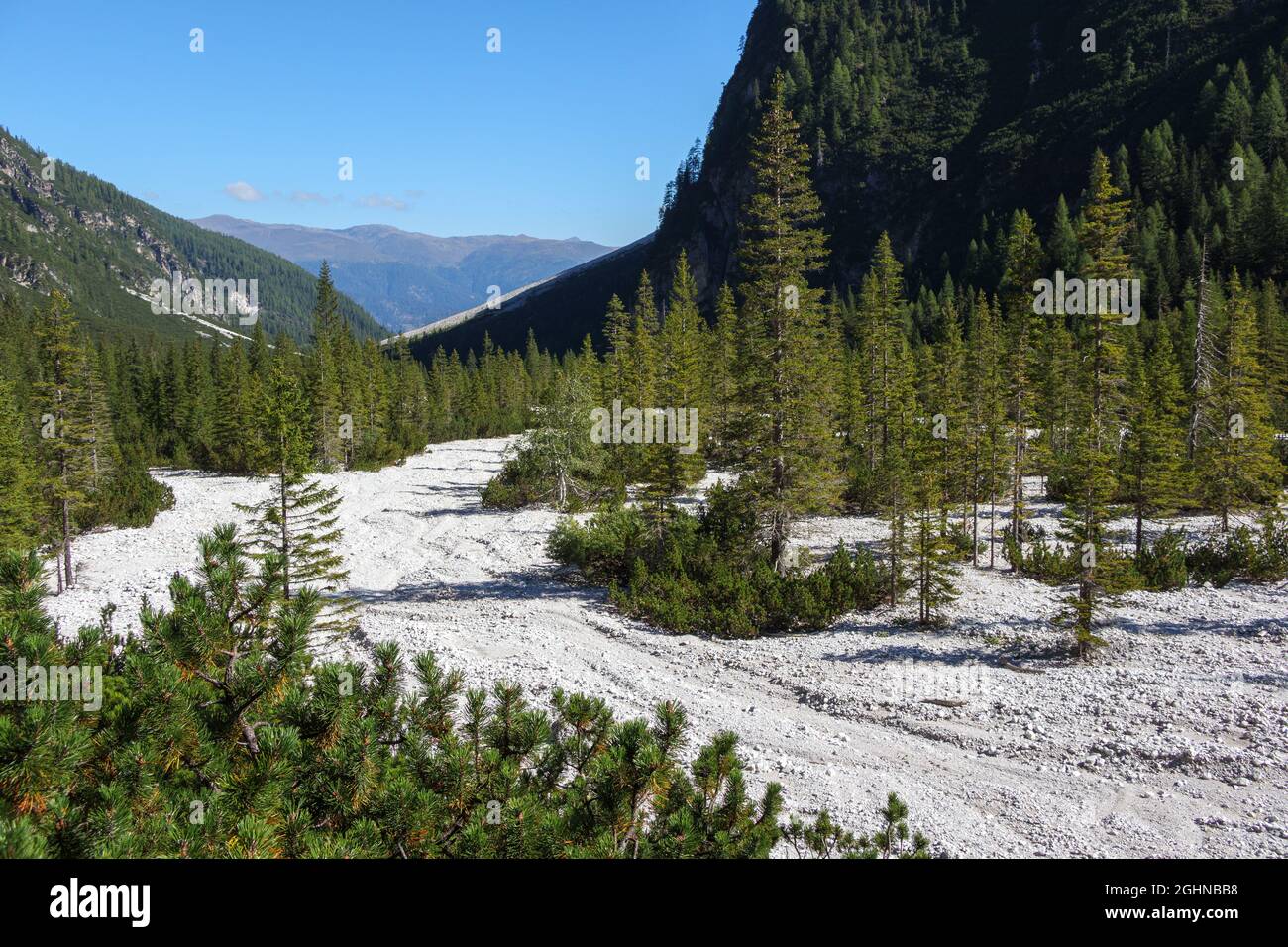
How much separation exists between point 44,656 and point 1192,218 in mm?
112470

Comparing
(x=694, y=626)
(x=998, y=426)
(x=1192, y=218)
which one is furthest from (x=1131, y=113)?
(x=694, y=626)

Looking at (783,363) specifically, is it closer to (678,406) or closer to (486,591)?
(486,591)

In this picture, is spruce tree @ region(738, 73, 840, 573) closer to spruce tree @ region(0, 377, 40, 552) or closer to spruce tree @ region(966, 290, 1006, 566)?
spruce tree @ region(966, 290, 1006, 566)

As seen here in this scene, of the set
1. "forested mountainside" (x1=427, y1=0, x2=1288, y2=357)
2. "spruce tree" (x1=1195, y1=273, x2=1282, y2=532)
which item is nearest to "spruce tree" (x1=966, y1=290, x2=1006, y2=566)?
"spruce tree" (x1=1195, y1=273, x2=1282, y2=532)

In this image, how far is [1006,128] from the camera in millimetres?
143000

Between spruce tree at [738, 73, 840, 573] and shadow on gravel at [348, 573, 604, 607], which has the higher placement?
spruce tree at [738, 73, 840, 573]

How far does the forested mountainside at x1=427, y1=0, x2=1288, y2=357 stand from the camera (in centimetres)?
9400

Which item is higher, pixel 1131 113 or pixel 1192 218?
pixel 1131 113

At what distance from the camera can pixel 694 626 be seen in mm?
19109

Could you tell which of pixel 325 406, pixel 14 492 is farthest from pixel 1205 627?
pixel 325 406

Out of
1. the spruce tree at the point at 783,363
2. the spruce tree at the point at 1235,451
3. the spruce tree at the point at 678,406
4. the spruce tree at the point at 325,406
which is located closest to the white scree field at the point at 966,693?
the spruce tree at the point at 678,406

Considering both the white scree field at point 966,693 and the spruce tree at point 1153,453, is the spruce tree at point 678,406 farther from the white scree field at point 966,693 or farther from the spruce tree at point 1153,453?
the spruce tree at point 1153,453

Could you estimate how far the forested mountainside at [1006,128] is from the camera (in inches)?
3701
